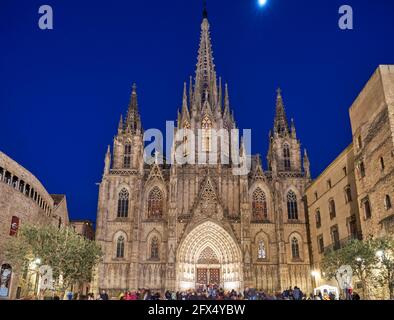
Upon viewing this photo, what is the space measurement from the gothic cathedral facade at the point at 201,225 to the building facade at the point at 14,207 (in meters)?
9.14

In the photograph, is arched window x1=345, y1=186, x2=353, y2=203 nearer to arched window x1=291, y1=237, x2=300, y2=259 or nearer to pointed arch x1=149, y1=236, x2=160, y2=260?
arched window x1=291, y1=237, x2=300, y2=259

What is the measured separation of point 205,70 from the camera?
55000mm

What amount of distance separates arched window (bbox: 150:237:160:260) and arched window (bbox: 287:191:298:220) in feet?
50.4

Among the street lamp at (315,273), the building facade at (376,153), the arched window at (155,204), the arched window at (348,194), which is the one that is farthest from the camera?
the arched window at (155,204)

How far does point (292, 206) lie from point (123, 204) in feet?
64.0

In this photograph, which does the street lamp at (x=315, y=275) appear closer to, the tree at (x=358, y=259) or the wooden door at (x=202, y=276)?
the wooden door at (x=202, y=276)

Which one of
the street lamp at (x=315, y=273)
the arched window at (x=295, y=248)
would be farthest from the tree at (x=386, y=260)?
the arched window at (x=295, y=248)

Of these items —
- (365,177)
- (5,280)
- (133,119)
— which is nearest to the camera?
(365,177)

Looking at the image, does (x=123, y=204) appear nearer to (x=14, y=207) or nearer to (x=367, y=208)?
(x=14, y=207)

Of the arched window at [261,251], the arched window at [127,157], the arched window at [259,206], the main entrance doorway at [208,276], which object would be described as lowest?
the main entrance doorway at [208,276]

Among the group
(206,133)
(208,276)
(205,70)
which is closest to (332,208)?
(208,276)

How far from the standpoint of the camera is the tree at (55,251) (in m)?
23.5

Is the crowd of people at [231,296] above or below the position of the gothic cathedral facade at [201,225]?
below

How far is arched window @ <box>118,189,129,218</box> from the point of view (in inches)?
1652
